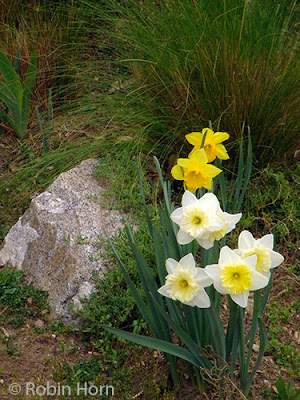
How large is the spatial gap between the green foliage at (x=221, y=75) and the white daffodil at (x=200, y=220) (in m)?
1.24

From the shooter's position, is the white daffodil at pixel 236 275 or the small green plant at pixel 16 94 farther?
the small green plant at pixel 16 94

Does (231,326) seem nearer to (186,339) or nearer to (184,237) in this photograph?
(186,339)

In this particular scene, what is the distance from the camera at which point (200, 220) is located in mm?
1510

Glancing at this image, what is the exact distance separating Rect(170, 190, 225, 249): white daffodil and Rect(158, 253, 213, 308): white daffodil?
0.06 meters

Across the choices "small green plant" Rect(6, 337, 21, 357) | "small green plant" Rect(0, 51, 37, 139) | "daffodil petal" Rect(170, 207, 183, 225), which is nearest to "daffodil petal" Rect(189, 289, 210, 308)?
"daffodil petal" Rect(170, 207, 183, 225)

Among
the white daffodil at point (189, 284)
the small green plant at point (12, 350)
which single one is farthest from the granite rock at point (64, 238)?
the white daffodil at point (189, 284)

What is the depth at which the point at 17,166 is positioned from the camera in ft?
11.0

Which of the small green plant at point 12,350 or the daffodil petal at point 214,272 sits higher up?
the daffodil petal at point 214,272

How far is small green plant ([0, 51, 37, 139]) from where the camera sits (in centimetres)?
316

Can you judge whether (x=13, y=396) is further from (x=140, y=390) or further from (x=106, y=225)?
(x=106, y=225)

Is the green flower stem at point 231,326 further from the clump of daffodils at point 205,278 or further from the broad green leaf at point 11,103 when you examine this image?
the broad green leaf at point 11,103

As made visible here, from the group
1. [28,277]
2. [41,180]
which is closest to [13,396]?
[28,277]

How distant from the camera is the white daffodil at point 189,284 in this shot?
1534mm

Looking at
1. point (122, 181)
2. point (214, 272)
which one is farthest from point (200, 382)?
point (122, 181)
